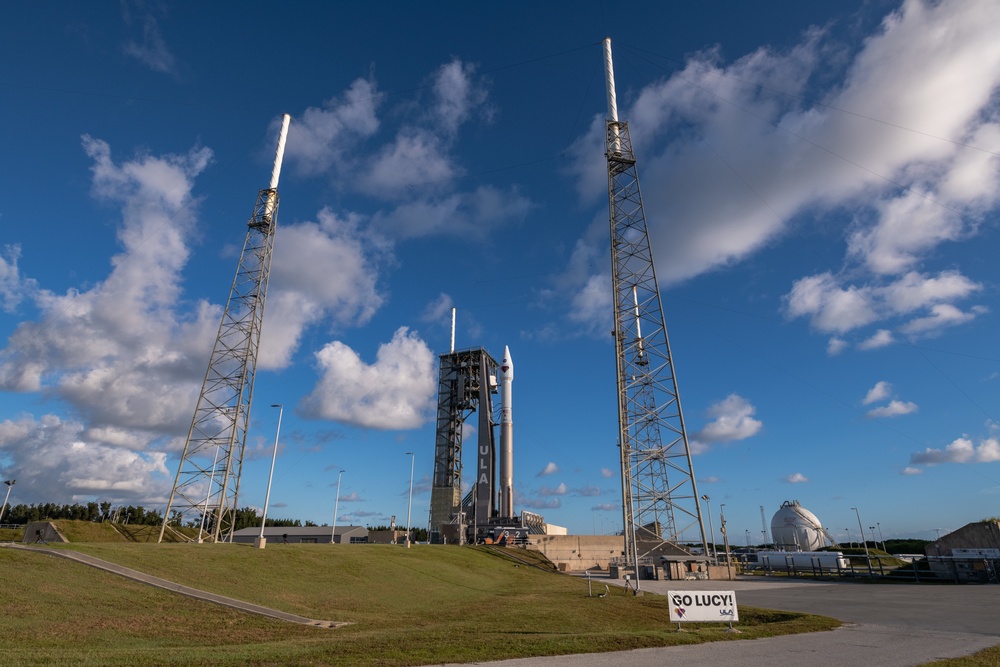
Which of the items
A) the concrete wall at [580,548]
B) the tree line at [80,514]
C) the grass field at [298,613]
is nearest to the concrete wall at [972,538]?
the concrete wall at [580,548]

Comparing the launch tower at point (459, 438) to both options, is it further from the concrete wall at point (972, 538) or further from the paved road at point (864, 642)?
the paved road at point (864, 642)

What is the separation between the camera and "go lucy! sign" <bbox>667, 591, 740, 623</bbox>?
16172 mm

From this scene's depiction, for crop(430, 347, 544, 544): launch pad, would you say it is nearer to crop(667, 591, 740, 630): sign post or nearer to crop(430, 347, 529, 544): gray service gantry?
crop(430, 347, 529, 544): gray service gantry

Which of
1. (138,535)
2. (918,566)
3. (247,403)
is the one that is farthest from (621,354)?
(138,535)

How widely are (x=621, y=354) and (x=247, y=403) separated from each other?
34.0 metres

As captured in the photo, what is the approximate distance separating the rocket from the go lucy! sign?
216 ft

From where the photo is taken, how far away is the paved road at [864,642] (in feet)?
40.7

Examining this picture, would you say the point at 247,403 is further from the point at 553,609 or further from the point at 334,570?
the point at 553,609

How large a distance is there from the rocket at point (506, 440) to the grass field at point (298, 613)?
46300 mm

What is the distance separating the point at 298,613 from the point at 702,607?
49.8 feet

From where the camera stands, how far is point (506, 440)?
83750 mm

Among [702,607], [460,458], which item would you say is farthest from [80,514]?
[702,607]

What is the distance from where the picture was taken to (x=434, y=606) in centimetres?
2670

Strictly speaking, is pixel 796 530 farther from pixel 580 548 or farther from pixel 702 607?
pixel 702 607
